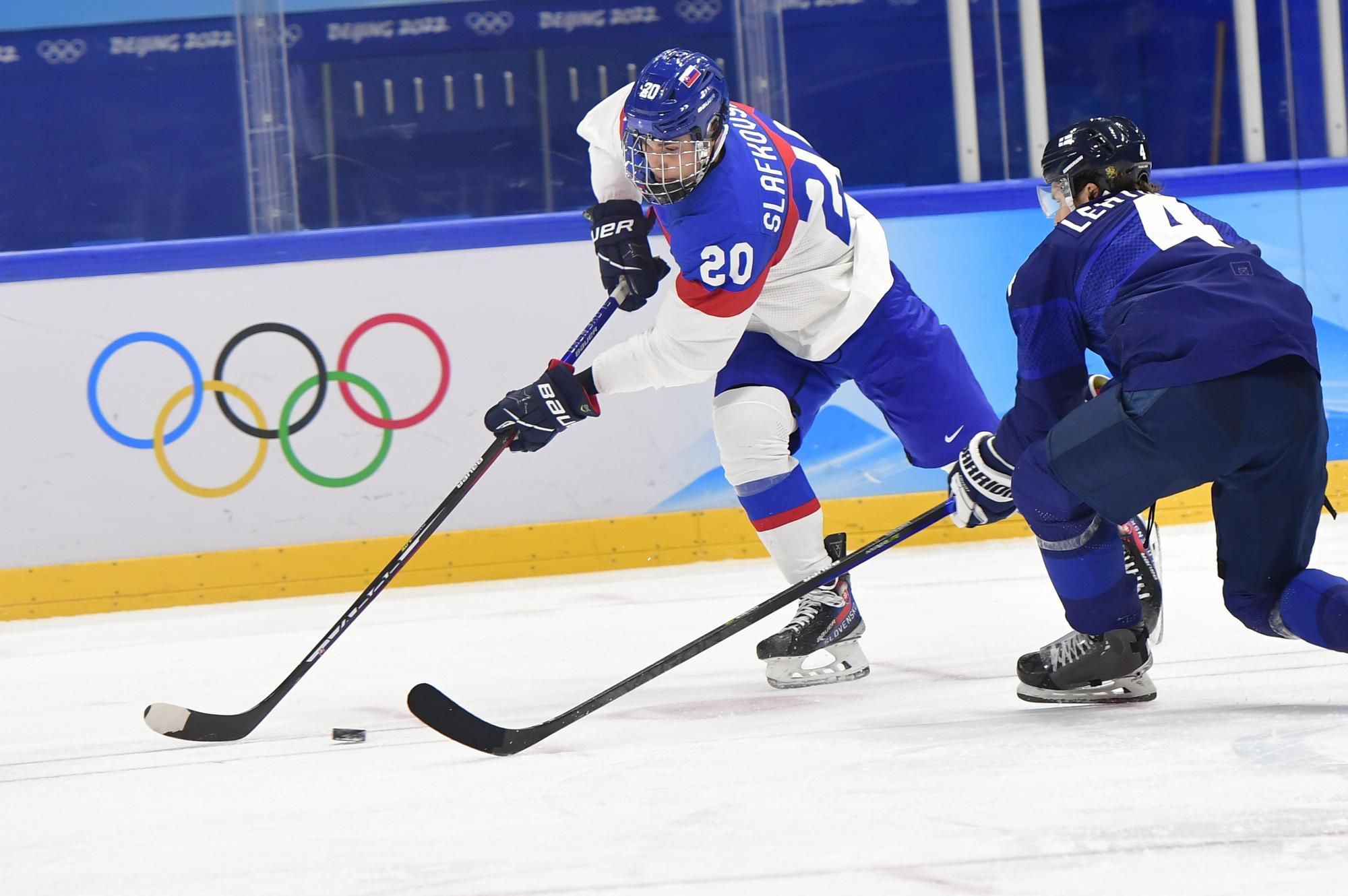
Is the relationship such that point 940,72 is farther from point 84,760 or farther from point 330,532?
point 84,760

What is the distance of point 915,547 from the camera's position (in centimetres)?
433

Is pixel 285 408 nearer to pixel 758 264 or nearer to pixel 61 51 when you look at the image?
pixel 61 51

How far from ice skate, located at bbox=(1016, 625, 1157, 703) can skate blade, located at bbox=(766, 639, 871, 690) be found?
0.44 metres

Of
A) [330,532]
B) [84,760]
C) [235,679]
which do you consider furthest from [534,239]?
[84,760]

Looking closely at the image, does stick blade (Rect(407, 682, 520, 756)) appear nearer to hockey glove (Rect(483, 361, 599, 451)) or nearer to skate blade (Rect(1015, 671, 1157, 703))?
hockey glove (Rect(483, 361, 599, 451))

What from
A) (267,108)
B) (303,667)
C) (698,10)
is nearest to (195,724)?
(303,667)

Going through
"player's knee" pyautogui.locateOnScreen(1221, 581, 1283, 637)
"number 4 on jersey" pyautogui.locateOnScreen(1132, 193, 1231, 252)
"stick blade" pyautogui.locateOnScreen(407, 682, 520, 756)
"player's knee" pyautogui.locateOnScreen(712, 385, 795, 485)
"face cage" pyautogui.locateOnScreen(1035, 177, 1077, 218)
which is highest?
"face cage" pyautogui.locateOnScreen(1035, 177, 1077, 218)

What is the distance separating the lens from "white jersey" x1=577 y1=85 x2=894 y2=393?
7.57 feet

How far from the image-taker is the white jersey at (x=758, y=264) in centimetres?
231

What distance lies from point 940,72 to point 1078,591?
10.9 ft

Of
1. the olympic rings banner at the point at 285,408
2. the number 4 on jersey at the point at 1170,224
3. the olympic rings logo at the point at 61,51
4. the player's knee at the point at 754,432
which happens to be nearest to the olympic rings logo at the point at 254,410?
the olympic rings banner at the point at 285,408

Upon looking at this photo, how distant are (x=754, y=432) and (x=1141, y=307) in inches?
34.0

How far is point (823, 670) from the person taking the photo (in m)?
2.46

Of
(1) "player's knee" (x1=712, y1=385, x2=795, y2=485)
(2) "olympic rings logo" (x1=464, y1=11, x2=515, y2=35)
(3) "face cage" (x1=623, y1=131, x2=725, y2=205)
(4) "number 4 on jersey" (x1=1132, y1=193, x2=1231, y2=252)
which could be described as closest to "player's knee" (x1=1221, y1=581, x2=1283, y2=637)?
(4) "number 4 on jersey" (x1=1132, y1=193, x2=1231, y2=252)
